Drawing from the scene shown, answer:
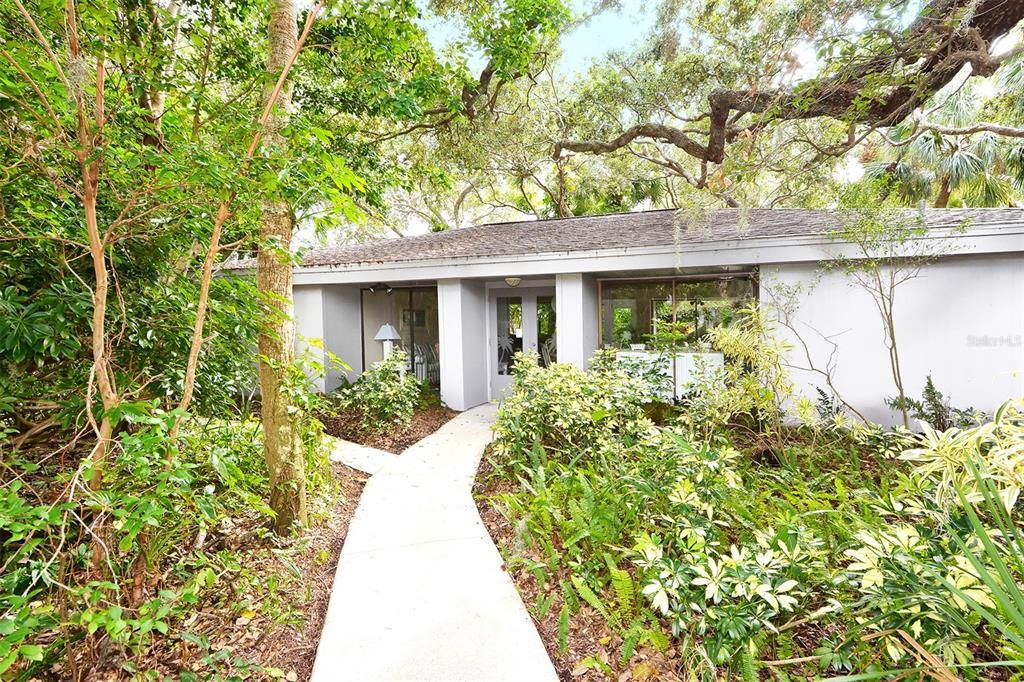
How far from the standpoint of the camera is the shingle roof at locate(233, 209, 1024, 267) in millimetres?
6668

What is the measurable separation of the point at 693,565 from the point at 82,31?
15.4 feet

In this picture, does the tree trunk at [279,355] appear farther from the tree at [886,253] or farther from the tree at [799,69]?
the tree at [886,253]

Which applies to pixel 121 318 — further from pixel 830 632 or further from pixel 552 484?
pixel 830 632

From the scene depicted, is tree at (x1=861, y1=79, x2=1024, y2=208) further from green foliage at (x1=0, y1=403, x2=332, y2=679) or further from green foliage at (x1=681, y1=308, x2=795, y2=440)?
green foliage at (x1=0, y1=403, x2=332, y2=679)

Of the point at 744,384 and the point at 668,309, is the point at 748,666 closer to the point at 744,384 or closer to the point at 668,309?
the point at 744,384

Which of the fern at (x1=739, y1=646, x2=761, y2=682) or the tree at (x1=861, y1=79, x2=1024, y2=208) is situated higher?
the tree at (x1=861, y1=79, x2=1024, y2=208)

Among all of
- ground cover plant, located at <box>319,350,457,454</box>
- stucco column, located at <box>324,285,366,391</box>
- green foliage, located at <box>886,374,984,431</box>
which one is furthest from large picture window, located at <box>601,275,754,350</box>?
stucco column, located at <box>324,285,366,391</box>

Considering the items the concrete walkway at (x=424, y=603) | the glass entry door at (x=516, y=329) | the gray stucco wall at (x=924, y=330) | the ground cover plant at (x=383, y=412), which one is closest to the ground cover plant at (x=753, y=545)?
the concrete walkway at (x=424, y=603)

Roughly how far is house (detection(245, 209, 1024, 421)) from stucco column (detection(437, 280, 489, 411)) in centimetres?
3

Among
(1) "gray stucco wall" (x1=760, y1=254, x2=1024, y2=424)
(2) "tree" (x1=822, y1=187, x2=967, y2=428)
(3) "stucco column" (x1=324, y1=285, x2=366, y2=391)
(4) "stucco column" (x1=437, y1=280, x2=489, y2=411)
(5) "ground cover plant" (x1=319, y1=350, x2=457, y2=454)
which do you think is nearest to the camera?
(2) "tree" (x1=822, y1=187, x2=967, y2=428)

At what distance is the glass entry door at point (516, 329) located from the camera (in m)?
9.38

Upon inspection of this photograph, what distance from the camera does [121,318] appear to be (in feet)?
7.90

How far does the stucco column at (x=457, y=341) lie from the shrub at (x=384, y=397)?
3.82 ft

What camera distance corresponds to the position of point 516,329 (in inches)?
379
